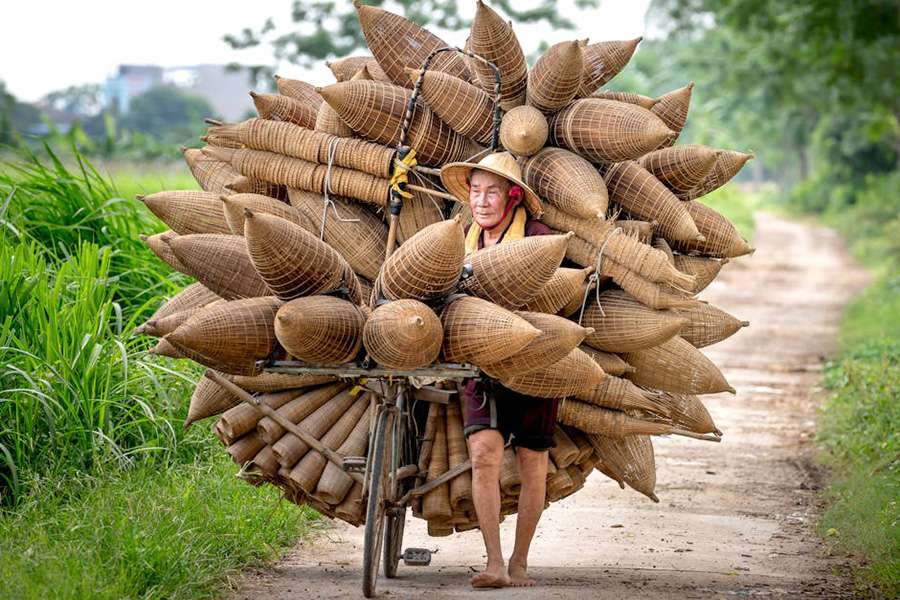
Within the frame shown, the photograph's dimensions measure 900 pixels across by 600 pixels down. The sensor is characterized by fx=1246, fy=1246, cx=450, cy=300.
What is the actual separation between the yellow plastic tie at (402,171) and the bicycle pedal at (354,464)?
1.14m

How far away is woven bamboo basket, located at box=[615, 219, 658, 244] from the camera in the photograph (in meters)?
5.12

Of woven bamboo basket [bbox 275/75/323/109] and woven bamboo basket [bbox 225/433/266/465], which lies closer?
woven bamboo basket [bbox 225/433/266/465]

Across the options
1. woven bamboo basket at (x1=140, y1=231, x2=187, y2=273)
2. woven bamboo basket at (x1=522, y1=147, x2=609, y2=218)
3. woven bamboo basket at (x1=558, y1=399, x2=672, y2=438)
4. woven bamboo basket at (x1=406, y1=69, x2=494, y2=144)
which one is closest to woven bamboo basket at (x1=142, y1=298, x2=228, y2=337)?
woven bamboo basket at (x1=140, y1=231, x2=187, y2=273)

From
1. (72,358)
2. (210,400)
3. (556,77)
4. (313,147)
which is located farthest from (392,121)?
(72,358)

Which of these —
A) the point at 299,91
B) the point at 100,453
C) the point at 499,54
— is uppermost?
the point at 499,54

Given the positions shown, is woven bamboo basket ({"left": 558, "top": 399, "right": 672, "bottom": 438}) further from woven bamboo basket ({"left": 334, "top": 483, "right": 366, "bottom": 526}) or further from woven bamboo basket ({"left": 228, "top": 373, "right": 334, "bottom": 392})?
woven bamboo basket ({"left": 228, "top": 373, "right": 334, "bottom": 392})

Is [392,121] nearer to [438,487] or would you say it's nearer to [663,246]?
[663,246]

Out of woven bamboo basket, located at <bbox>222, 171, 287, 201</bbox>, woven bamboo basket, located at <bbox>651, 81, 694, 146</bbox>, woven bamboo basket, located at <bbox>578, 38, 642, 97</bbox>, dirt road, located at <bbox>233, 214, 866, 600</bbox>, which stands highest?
woven bamboo basket, located at <bbox>578, 38, 642, 97</bbox>

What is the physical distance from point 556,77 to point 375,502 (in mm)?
1852

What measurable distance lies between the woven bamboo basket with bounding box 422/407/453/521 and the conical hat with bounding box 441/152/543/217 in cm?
98

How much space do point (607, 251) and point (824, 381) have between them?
702 cm

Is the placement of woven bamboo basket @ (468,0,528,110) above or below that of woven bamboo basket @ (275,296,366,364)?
above

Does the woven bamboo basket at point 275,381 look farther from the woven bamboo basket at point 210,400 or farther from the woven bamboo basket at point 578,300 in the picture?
the woven bamboo basket at point 578,300

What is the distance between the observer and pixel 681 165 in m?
5.33
